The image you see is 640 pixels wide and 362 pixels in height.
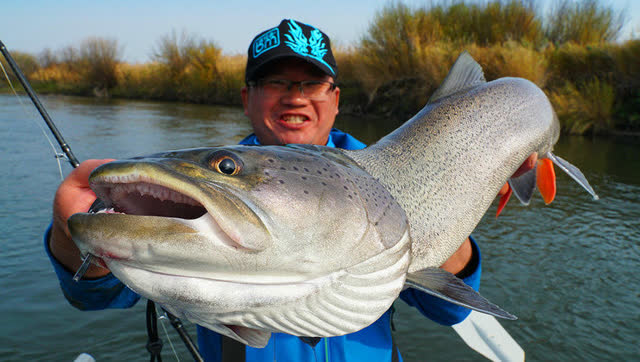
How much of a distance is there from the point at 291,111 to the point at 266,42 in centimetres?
39

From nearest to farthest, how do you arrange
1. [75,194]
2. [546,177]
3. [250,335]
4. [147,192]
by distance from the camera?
[147,192], [250,335], [75,194], [546,177]

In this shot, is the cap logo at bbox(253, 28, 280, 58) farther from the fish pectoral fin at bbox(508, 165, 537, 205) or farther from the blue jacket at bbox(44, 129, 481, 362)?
the fish pectoral fin at bbox(508, 165, 537, 205)

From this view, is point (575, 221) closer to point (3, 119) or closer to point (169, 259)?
point (169, 259)

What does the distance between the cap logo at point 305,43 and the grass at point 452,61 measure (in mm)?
14231

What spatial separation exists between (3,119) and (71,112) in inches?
161

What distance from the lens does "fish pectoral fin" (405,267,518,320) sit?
1.44 m

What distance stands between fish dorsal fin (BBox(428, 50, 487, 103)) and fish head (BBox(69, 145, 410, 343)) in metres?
1.12

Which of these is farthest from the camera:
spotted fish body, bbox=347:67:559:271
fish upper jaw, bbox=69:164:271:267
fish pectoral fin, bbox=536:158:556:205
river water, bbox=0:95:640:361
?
river water, bbox=0:95:640:361

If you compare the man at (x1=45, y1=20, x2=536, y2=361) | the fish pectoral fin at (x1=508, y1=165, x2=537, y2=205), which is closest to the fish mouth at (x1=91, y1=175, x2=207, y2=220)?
the man at (x1=45, y1=20, x2=536, y2=361)

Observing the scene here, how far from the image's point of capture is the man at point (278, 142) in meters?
1.70

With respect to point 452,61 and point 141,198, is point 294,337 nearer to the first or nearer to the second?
point 141,198

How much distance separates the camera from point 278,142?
249cm

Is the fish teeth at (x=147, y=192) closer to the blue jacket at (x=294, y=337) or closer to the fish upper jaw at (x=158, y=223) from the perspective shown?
the fish upper jaw at (x=158, y=223)

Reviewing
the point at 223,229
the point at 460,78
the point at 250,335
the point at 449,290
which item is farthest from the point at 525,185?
the point at 223,229
